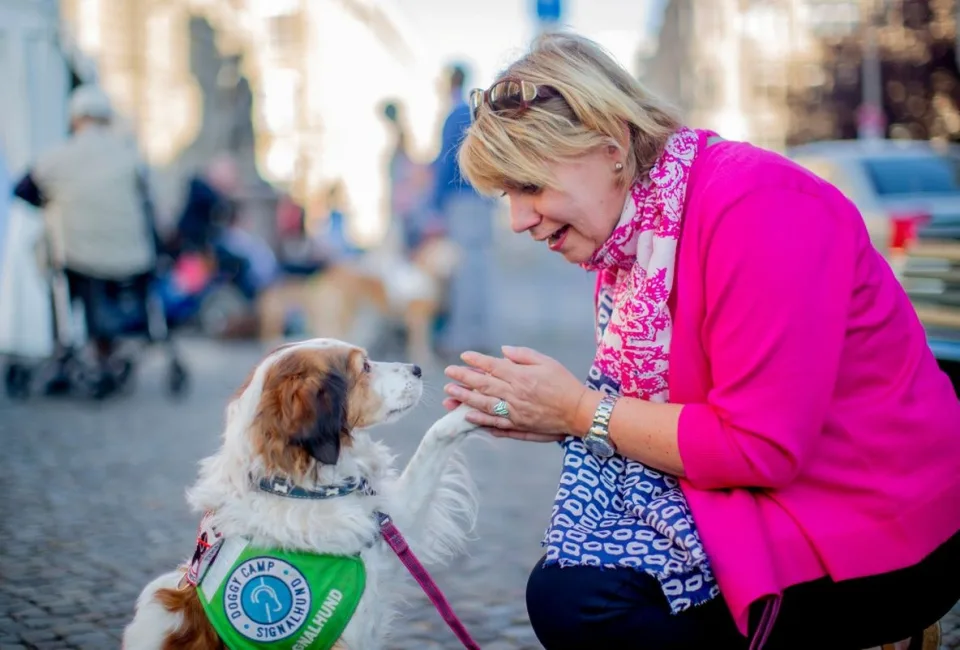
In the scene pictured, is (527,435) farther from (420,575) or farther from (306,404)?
(306,404)

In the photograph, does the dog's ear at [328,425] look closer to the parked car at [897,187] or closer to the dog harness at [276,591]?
the dog harness at [276,591]

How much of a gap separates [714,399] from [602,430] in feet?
0.93

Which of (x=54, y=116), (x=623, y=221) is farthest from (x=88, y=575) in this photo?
(x=54, y=116)

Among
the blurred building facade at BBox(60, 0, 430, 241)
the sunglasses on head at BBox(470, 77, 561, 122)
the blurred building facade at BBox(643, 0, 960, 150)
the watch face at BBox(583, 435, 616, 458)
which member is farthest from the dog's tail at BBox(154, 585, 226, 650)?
the blurred building facade at BBox(60, 0, 430, 241)

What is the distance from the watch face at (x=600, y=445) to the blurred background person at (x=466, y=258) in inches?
308

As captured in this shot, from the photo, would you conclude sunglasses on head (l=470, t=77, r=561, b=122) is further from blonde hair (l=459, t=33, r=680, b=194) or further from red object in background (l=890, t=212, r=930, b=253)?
red object in background (l=890, t=212, r=930, b=253)

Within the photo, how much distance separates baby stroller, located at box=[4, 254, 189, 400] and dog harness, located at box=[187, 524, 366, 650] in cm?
625

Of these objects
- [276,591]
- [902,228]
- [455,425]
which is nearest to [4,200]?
[902,228]

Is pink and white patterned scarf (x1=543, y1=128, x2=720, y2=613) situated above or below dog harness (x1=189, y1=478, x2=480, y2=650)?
above

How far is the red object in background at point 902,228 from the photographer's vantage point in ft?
26.0

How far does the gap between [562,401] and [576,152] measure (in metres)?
0.59

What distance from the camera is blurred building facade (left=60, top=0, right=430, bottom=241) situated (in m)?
24.4

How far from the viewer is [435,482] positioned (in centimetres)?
308

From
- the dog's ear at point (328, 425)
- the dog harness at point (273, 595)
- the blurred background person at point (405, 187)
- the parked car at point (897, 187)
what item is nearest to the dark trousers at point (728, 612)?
the dog harness at point (273, 595)
